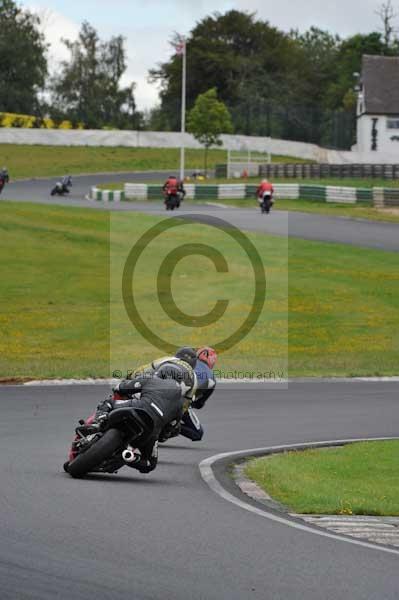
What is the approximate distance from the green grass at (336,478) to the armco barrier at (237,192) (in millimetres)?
43371

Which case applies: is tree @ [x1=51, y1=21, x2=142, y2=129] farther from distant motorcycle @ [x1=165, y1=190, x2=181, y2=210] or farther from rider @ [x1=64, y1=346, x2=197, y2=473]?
rider @ [x1=64, y1=346, x2=197, y2=473]

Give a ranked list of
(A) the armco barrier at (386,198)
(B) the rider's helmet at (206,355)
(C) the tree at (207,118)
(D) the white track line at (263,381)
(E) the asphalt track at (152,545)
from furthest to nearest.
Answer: (C) the tree at (207,118) < (A) the armco barrier at (386,198) < (D) the white track line at (263,381) < (B) the rider's helmet at (206,355) < (E) the asphalt track at (152,545)

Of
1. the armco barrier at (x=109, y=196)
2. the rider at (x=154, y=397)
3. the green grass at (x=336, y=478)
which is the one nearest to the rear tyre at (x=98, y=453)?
the rider at (x=154, y=397)

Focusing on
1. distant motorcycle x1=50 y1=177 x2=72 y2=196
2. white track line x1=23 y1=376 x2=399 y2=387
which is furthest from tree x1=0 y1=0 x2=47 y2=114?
white track line x1=23 y1=376 x2=399 y2=387

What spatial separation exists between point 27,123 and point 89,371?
240 ft

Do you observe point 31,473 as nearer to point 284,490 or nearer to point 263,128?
point 284,490

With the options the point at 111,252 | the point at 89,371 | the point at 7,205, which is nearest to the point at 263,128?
the point at 7,205

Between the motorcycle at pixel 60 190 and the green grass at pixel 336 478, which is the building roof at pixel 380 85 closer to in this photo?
the motorcycle at pixel 60 190

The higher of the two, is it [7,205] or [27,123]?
[27,123]

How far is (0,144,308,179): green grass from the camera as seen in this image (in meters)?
79.4

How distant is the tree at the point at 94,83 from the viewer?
121688 mm

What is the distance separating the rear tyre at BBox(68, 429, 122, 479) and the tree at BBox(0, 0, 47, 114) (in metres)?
103

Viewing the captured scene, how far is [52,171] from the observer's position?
78.6 metres

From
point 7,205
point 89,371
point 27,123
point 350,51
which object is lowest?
point 89,371
